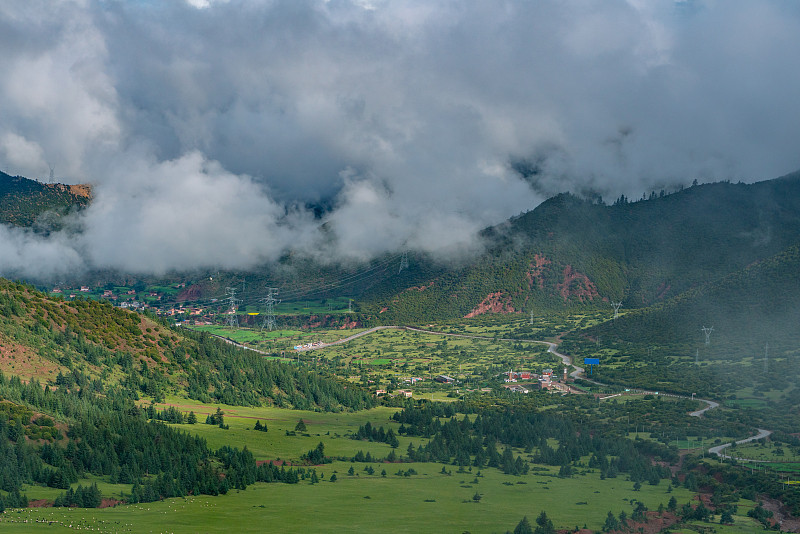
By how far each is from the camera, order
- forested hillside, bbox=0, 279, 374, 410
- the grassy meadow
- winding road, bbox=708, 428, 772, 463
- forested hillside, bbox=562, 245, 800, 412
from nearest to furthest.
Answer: the grassy meadow → winding road, bbox=708, 428, 772, 463 → forested hillside, bbox=0, 279, 374, 410 → forested hillside, bbox=562, 245, 800, 412

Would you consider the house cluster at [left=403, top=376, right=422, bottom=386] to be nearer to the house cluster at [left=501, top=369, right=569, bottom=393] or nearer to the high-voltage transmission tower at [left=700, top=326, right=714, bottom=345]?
the house cluster at [left=501, top=369, right=569, bottom=393]

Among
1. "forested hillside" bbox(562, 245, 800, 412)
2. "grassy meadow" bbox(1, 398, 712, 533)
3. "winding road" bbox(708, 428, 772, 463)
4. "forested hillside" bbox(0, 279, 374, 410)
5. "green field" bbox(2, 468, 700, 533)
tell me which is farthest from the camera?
"forested hillside" bbox(562, 245, 800, 412)

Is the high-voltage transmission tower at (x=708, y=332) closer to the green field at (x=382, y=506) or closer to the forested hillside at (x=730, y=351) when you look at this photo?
the forested hillside at (x=730, y=351)

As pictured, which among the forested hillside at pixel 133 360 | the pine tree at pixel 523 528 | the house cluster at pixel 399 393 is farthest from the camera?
the house cluster at pixel 399 393

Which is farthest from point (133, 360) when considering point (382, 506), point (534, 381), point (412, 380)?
point (534, 381)

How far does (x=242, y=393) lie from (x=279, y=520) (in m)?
68.7

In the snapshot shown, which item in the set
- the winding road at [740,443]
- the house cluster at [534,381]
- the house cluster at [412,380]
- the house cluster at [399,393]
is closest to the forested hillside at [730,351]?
the house cluster at [534,381]

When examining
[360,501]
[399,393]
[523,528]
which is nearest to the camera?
[523,528]

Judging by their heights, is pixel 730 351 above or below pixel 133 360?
above

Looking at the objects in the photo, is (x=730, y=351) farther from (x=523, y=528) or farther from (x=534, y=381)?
(x=523, y=528)

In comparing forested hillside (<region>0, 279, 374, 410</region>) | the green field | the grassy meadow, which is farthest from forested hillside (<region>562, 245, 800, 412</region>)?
the green field

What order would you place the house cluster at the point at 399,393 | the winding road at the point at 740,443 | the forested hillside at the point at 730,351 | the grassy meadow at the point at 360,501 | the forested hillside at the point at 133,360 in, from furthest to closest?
1. the house cluster at the point at 399,393
2. the forested hillside at the point at 730,351
3. the forested hillside at the point at 133,360
4. the winding road at the point at 740,443
5. the grassy meadow at the point at 360,501

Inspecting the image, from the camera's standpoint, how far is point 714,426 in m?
129

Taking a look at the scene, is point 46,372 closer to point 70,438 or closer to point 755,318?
point 70,438
